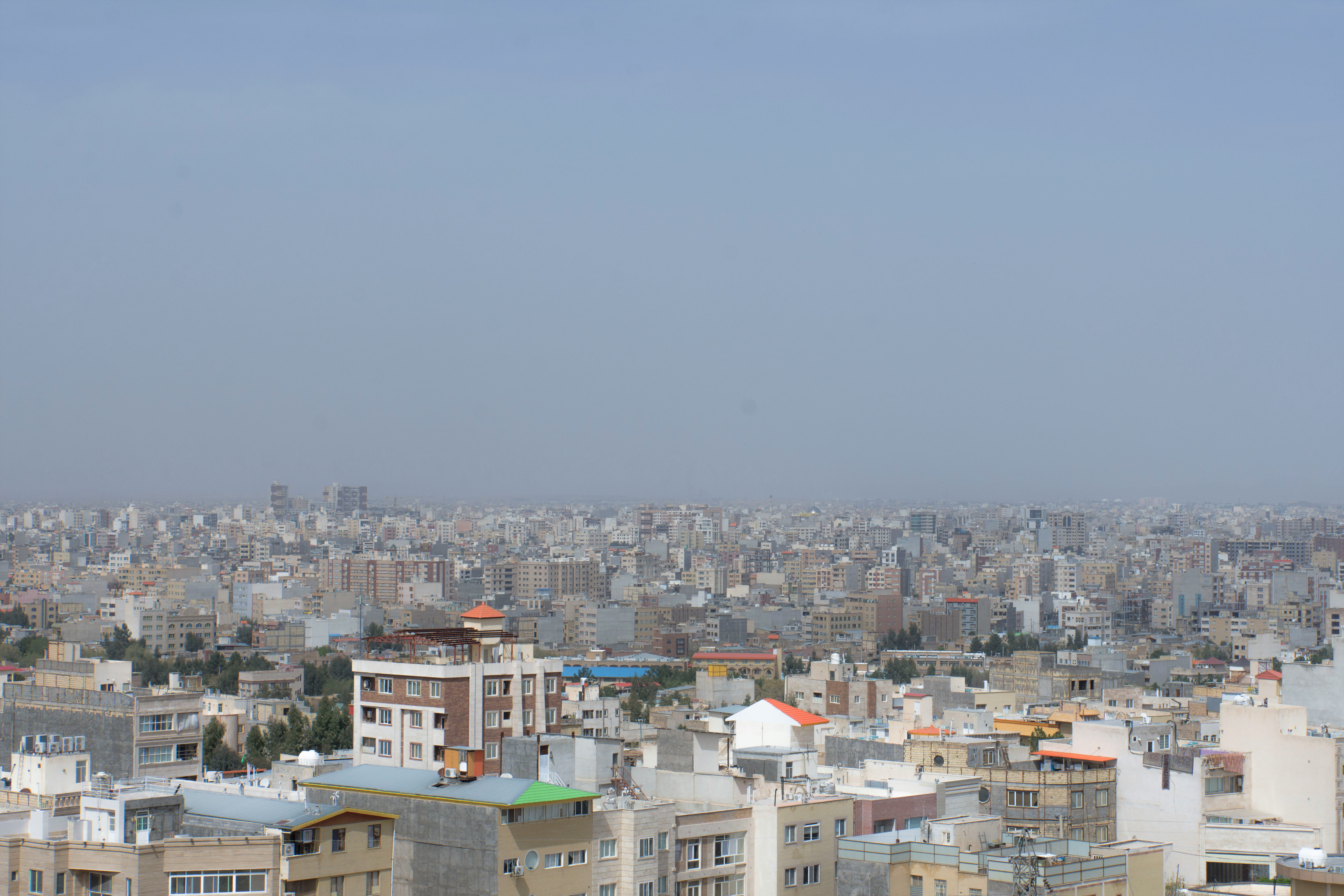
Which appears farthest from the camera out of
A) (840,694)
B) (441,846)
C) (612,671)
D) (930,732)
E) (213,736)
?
(612,671)

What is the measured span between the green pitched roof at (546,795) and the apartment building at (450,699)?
222 inches

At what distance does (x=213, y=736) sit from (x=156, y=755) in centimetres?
862

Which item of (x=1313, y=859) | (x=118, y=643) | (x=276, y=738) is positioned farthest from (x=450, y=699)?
(x=118, y=643)

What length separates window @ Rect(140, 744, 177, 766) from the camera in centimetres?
2527

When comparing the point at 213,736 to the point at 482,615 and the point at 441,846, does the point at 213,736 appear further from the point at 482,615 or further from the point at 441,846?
the point at 441,846

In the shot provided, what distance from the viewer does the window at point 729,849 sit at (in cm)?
1747

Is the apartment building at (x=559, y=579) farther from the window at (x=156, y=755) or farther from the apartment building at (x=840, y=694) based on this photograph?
the window at (x=156, y=755)

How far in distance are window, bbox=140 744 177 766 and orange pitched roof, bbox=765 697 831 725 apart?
7.76 meters

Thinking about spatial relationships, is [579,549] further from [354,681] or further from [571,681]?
[354,681]

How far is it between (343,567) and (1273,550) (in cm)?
7418

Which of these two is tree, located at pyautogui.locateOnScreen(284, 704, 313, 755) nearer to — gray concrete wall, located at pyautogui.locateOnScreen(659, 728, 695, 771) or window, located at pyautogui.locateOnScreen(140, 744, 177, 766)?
window, located at pyautogui.locateOnScreen(140, 744, 177, 766)

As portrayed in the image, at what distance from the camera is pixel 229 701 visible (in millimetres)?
41938

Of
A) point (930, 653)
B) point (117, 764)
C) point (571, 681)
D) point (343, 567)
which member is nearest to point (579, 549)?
point (343, 567)

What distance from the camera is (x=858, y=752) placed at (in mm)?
23984
